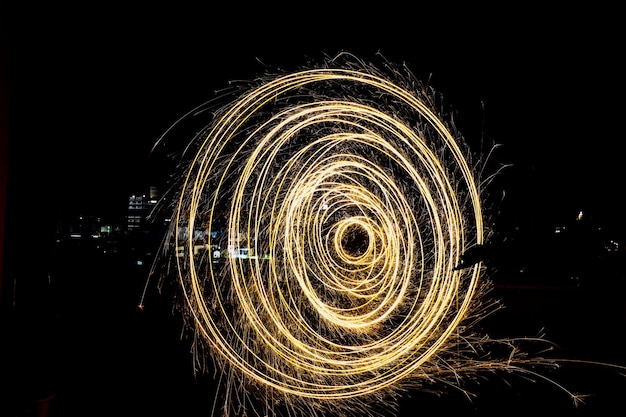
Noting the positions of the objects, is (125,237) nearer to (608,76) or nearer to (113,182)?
(113,182)

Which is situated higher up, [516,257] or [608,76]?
[608,76]

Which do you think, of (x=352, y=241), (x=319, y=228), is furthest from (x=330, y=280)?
(x=352, y=241)

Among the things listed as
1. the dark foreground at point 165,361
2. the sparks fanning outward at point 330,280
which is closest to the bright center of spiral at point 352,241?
the sparks fanning outward at point 330,280

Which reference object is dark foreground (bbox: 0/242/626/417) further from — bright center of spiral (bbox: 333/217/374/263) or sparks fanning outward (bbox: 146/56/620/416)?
bright center of spiral (bbox: 333/217/374/263)

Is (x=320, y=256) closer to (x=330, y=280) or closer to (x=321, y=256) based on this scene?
(x=321, y=256)

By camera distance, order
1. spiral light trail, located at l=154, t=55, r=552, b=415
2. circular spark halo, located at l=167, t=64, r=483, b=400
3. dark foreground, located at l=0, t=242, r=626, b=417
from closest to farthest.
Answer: dark foreground, located at l=0, t=242, r=626, b=417, spiral light trail, located at l=154, t=55, r=552, b=415, circular spark halo, located at l=167, t=64, r=483, b=400

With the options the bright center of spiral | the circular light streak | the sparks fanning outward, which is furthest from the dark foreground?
the bright center of spiral

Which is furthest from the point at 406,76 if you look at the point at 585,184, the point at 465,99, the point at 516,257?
the point at 516,257

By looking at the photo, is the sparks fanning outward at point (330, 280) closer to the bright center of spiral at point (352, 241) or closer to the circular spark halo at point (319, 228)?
the circular spark halo at point (319, 228)
